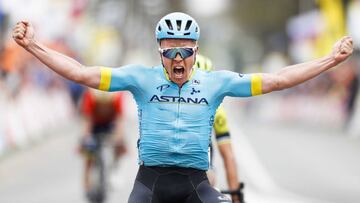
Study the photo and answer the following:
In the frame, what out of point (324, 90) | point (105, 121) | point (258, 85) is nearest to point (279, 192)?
point (105, 121)

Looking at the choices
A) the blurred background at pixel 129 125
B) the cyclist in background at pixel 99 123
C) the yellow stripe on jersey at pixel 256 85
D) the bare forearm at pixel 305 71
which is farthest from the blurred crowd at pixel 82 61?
the bare forearm at pixel 305 71

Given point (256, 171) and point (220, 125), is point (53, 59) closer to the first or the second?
point (220, 125)

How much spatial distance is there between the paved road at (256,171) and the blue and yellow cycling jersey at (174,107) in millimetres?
6794

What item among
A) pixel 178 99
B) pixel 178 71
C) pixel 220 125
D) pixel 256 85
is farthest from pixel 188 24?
pixel 220 125

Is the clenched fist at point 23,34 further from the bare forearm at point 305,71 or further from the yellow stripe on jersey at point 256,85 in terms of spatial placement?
the bare forearm at point 305,71

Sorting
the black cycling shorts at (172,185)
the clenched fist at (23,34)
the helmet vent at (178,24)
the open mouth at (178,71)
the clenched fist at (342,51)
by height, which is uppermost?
the helmet vent at (178,24)

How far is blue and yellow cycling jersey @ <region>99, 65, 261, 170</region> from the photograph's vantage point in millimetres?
7516

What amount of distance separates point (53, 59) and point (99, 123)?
23.6ft

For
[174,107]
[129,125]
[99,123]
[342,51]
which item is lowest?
[174,107]

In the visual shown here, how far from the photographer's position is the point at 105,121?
14.5m

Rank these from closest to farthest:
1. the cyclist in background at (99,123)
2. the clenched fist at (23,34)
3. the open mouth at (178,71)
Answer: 1. the clenched fist at (23,34)
2. the open mouth at (178,71)
3. the cyclist in background at (99,123)

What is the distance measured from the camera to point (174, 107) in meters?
7.53

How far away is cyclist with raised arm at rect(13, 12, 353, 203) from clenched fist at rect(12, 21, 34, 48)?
0.54 feet

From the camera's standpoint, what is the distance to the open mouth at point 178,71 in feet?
24.4
